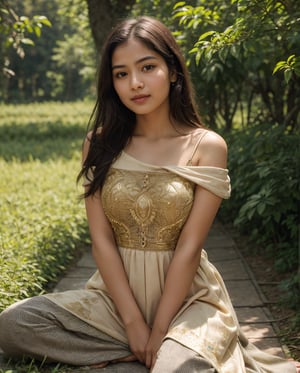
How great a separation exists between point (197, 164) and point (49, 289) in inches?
69.6

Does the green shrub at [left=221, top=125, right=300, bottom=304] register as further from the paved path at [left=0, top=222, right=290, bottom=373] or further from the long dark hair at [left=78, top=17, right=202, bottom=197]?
the long dark hair at [left=78, top=17, right=202, bottom=197]

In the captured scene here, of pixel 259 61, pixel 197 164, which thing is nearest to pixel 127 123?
pixel 197 164

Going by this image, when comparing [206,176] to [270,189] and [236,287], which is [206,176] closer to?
[270,189]

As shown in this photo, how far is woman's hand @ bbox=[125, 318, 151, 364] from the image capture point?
2.56 meters

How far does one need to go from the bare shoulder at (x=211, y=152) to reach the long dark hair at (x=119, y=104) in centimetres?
19

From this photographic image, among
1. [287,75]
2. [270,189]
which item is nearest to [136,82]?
[287,75]

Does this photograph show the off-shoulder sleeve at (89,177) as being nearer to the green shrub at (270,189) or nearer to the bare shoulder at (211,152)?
the bare shoulder at (211,152)

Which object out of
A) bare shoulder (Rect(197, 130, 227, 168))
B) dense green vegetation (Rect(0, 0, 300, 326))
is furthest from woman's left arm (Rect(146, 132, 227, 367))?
dense green vegetation (Rect(0, 0, 300, 326))

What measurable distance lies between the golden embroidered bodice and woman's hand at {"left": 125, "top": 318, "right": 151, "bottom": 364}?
1.07 feet

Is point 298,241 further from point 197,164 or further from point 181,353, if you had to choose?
point 181,353

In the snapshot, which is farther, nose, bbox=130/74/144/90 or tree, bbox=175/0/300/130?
tree, bbox=175/0/300/130

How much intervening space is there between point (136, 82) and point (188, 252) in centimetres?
74

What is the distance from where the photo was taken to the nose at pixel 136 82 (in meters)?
2.59

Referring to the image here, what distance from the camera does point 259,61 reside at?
5.09m
